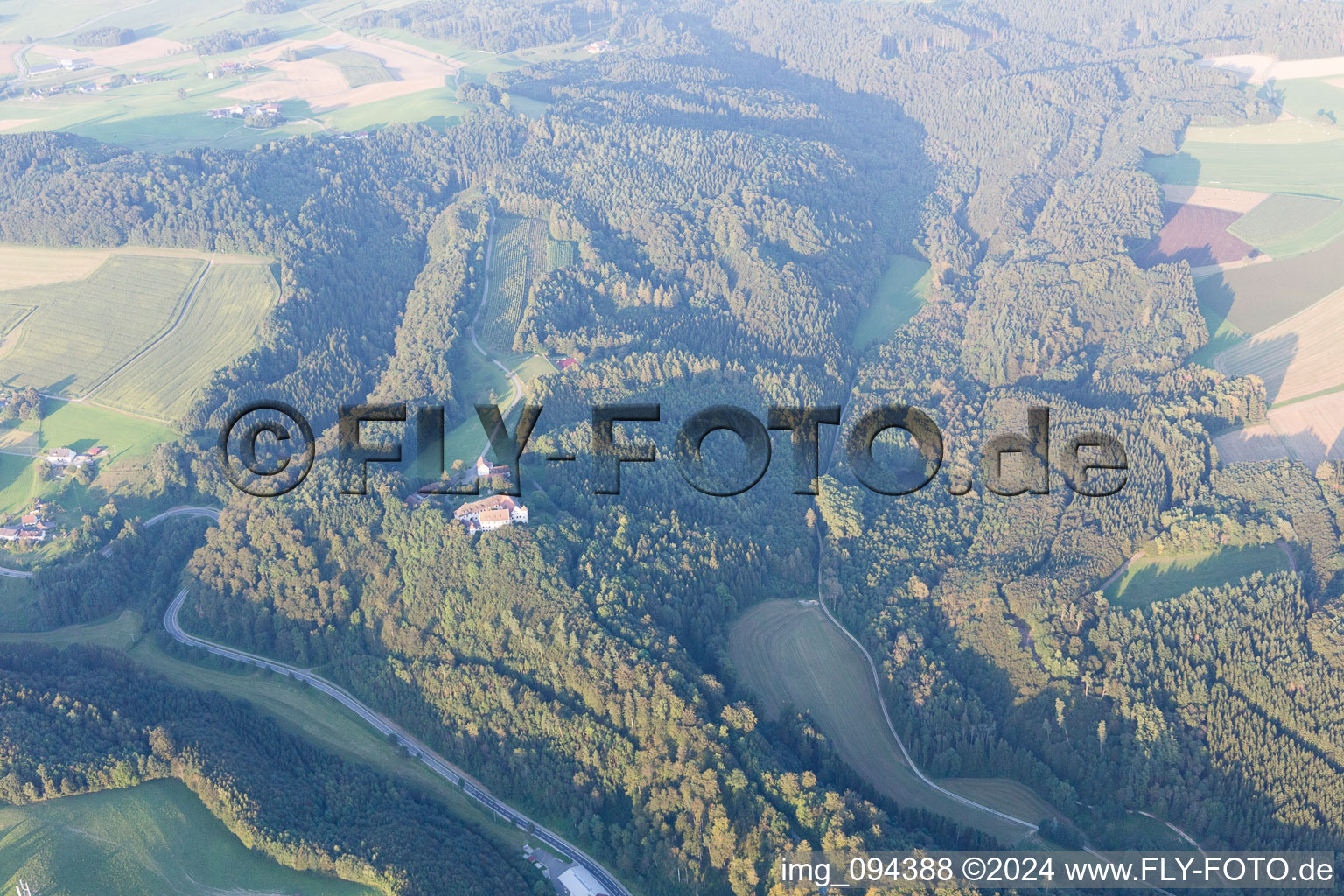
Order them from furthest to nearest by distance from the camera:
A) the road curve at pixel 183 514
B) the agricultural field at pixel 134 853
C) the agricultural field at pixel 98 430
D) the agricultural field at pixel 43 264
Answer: the agricultural field at pixel 43 264, the agricultural field at pixel 98 430, the road curve at pixel 183 514, the agricultural field at pixel 134 853

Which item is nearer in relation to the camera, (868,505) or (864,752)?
(864,752)

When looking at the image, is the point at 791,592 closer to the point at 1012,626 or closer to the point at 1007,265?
the point at 1012,626

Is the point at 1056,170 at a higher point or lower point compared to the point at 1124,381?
higher

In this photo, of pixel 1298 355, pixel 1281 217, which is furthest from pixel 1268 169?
pixel 1298 355

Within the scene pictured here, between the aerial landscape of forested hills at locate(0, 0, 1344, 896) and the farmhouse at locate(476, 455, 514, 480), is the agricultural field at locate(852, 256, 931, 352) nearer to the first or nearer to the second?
the aerial landscape of forested hills at locate(0, 0, 1344, 896)

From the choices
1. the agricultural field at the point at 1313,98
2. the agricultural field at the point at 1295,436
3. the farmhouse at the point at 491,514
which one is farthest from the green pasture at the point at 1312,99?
the farmhouse at the point at 491,514

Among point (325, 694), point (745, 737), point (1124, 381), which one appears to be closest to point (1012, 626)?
point (745, 737)

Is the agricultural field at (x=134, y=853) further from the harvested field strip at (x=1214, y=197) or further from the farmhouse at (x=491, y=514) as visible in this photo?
the harvested field strip at (x=1214, y=197)

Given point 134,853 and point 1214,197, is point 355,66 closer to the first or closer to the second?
point 1214,197

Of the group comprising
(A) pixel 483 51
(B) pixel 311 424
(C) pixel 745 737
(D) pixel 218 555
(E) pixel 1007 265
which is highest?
(A) pixel 483 51
